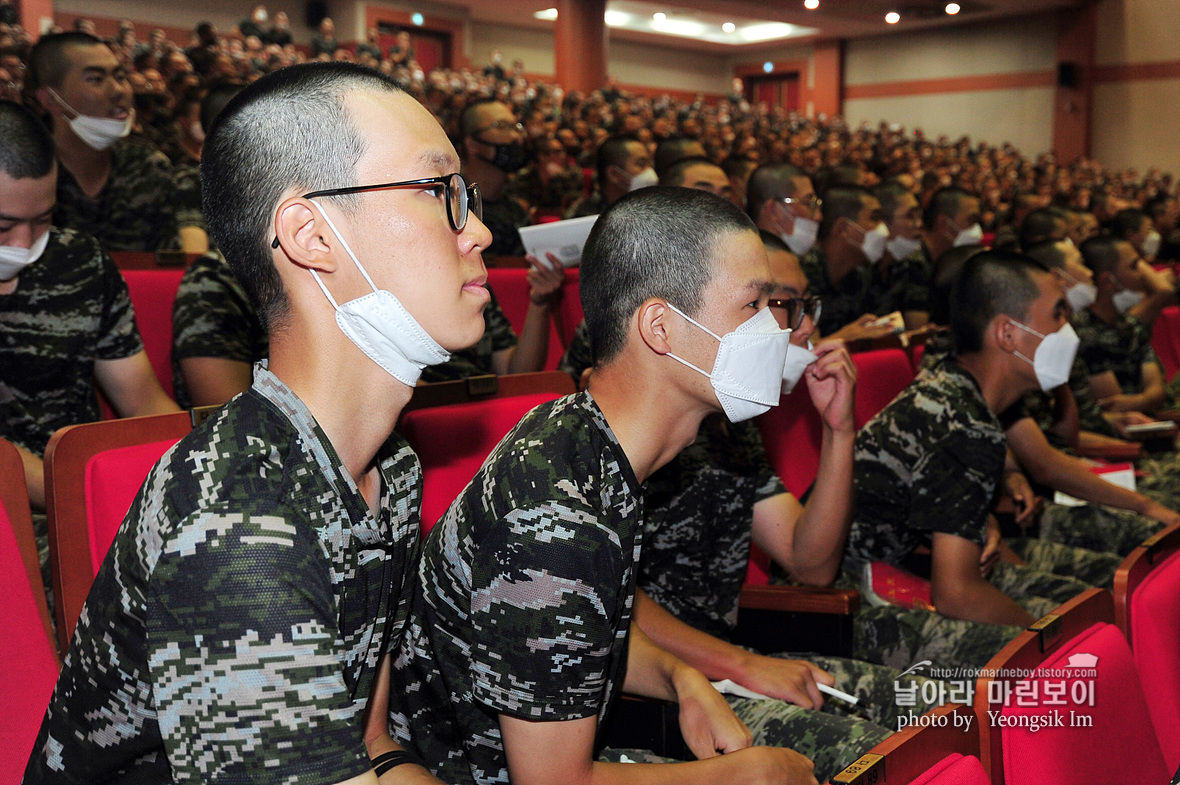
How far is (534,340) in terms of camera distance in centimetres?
282

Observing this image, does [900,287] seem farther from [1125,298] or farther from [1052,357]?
[1052,357]

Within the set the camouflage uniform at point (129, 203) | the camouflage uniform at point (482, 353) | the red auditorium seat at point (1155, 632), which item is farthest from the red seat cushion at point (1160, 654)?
the camouflage uniform at point (129, 203)

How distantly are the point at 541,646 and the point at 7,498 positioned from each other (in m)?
0.77

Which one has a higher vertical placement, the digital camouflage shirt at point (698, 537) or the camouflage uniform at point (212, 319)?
the camouflage uniform at point (212, 319)

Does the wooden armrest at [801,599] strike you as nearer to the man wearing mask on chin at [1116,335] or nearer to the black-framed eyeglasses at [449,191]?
the black-framed eyeglasses at [449,191]

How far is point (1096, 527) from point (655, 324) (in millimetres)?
2304

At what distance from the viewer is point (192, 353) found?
7.40ft

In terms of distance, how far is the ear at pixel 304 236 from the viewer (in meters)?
0.91

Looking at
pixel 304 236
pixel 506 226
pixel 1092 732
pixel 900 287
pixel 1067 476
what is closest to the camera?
pixel 304 236

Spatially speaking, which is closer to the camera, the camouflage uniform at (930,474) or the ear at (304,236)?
the ear at (304,236)

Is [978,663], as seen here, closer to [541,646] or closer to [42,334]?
[541,646]

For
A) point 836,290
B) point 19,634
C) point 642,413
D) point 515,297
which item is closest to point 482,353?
point 515,297

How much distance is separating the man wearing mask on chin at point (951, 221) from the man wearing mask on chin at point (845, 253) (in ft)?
3.39

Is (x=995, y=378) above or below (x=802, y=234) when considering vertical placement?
below
